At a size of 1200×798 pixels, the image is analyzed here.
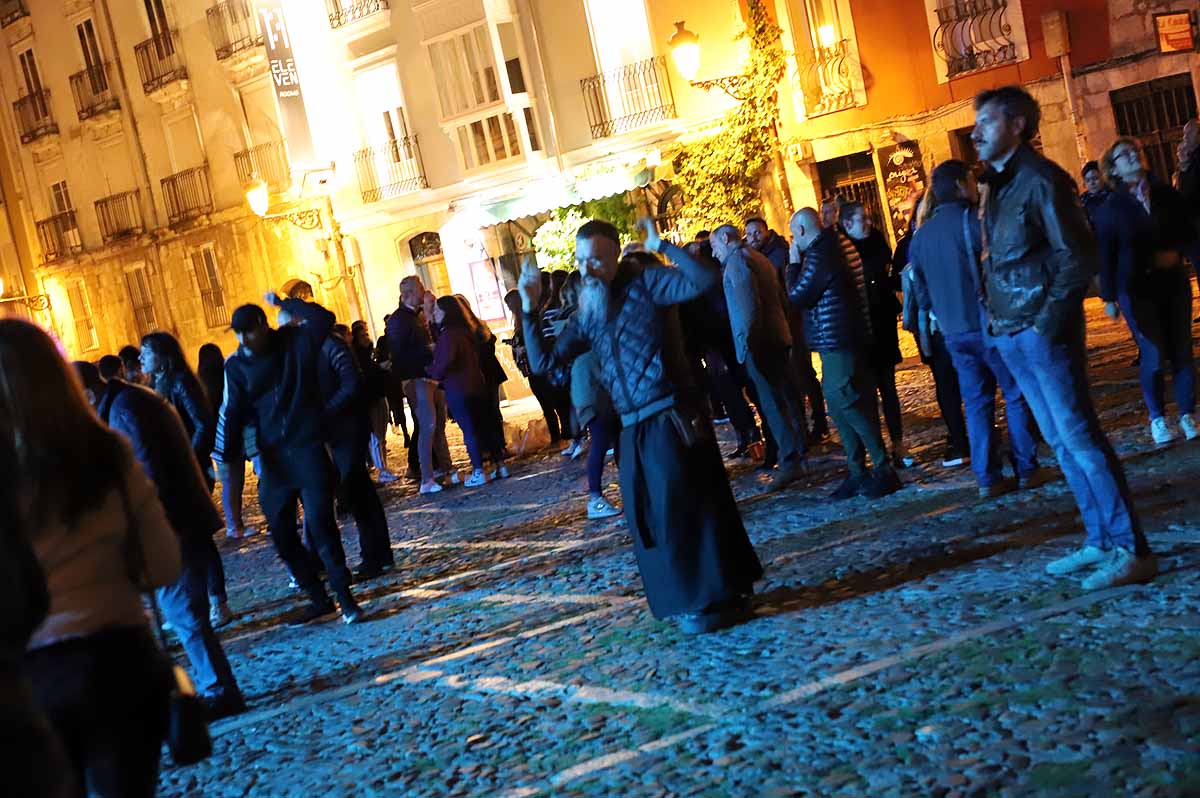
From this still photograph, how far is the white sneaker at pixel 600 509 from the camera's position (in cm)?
1125

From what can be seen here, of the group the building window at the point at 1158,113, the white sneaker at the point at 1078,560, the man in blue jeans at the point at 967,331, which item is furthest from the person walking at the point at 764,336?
the building window at the point at 1158,113

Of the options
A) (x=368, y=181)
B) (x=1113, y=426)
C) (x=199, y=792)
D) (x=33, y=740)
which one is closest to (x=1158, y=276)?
(x=1113, y=426)

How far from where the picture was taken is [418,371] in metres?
15.7

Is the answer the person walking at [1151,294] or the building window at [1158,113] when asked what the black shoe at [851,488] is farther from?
the building window at [1158,113]

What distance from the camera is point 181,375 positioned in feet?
34.4

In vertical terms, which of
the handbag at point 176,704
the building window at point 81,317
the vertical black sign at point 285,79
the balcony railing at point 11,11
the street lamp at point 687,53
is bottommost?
the handbag at point 176,704

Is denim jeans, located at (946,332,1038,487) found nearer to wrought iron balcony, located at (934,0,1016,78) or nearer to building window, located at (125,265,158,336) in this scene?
wrought iron balcony, located at (934,0,1016,78)

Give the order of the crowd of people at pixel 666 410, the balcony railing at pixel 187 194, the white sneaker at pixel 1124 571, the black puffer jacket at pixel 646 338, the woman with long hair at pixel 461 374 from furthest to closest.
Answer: the balcony railing at pixel 187 194 → the woman with long hair at pixel 461 374 → the black puffer jacket at pixel 646 338 → the white sneaker at pixel 1124 571 → the crowd of people at pixel 666 410

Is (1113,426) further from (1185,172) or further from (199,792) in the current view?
(199,792)

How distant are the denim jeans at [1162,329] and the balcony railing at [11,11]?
38857 millimetres

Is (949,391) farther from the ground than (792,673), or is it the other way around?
(949,391)

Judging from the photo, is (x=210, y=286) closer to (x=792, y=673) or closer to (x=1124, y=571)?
(x=792, y=673)

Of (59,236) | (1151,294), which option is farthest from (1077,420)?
(59,236)

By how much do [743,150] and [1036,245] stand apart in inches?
804
